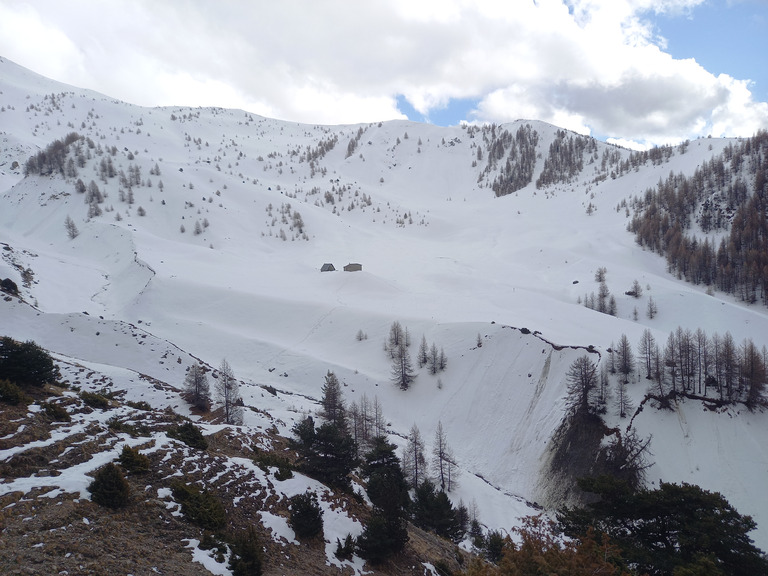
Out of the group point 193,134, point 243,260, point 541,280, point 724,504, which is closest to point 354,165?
point 193,134

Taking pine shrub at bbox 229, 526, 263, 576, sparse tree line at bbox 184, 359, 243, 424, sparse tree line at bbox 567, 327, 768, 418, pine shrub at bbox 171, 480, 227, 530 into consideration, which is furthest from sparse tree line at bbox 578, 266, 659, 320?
pine shrub at bbox 229, 526, 263, 576

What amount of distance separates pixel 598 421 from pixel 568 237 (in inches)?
Result: 2688

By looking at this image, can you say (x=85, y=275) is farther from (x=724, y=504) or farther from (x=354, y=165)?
(x=354, y=165)

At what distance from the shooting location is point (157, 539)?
11.0 meters

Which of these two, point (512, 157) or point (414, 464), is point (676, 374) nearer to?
point (414, 464)

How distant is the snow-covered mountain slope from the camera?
130 feet

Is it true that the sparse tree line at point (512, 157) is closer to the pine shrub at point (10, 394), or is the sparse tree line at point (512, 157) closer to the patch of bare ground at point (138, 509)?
the patch of bare ground at point (138, 509)

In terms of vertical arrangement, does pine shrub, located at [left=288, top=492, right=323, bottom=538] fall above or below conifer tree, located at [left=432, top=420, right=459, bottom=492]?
above

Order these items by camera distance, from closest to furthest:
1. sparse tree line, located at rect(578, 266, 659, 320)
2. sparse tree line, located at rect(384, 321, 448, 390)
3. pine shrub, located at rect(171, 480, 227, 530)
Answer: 1. pine shrub, located at rect(171, 480, 227, 530)
2. sparse tree line, located at rect(384, 321, 448, 390)
3. sparse tree line, located at rect(578, 266, 659, 320)

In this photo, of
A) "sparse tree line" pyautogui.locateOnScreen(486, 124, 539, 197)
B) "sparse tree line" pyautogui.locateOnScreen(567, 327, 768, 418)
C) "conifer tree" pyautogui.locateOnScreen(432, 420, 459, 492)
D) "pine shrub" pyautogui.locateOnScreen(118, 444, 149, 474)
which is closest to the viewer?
"pine shrub" pyautogui.locateOnScreen(118, 444, 149, 474)

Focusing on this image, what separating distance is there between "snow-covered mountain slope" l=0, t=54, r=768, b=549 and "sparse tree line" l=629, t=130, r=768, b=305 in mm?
4708

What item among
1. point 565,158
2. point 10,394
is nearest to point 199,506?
point 10,394

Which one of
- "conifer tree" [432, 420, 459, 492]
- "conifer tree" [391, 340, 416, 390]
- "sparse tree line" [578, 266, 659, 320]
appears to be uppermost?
"sparse tree line" [578, 266, 659, 320]

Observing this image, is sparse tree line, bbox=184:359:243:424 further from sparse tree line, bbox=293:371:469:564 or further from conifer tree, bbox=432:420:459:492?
conifer tree, bbox=432:420:459:492
